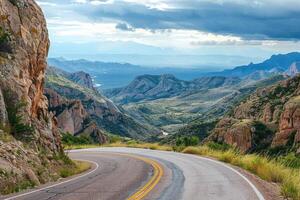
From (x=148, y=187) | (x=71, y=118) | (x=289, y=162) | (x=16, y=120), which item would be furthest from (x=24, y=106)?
(x=71, y=118)

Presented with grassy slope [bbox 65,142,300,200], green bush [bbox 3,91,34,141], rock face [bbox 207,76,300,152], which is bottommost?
rock face [bbox 207,76,300,152]

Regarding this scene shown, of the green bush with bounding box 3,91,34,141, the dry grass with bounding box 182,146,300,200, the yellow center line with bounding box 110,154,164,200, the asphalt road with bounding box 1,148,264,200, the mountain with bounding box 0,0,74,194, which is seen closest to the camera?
the yellow center line with bounding box 110,154,164,200

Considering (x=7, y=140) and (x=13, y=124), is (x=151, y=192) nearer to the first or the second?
(x=7, y=140)

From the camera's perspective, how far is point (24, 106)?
24672 mm

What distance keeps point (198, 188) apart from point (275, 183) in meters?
4.67

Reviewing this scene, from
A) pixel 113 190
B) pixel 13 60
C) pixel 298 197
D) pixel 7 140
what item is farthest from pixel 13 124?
pixel 298 197

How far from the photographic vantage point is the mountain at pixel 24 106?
19781mm

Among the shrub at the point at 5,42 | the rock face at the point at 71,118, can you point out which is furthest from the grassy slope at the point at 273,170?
the rock face at the point at 71,118

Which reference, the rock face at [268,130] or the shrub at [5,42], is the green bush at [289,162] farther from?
the rock face at [268,130]

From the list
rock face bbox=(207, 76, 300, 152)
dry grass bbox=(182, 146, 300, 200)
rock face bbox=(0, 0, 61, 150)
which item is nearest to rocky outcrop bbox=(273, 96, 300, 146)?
rock face bbox=(207, 76, 300, 152)

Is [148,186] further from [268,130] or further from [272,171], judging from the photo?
[268,130]

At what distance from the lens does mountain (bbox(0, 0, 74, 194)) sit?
19.8 metres

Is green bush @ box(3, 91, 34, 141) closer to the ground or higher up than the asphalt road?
higher up

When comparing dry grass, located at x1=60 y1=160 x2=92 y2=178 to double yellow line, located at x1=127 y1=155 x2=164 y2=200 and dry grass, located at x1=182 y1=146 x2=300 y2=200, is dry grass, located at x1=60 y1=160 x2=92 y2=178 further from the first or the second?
dry grass, located at x1=182 y1=146 x2=300 y2=200
